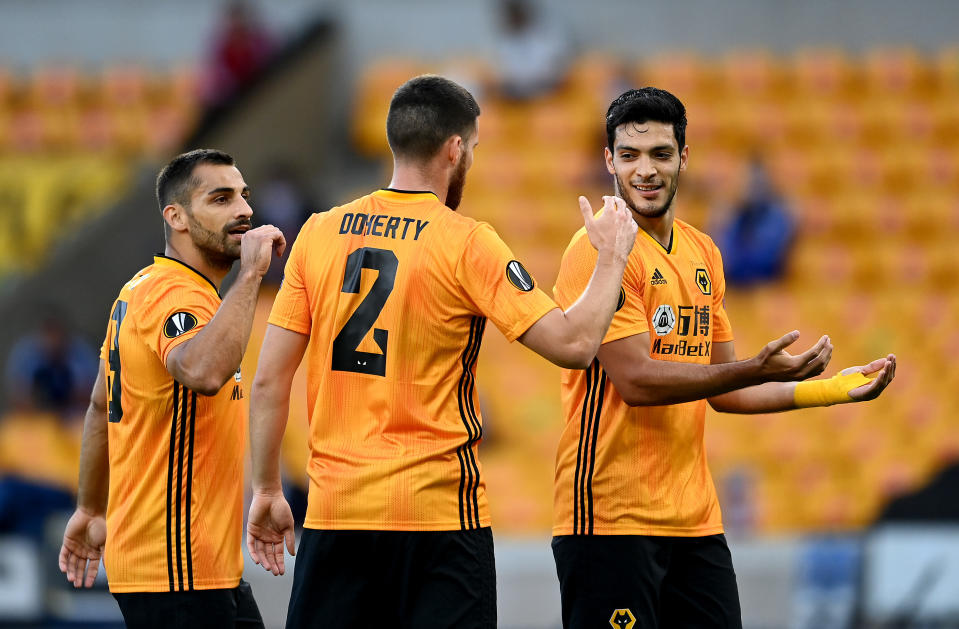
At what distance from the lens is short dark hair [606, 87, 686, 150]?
4.95 meters

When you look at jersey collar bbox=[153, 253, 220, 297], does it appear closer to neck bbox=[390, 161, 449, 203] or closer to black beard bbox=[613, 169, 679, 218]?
neck bbox=[390, 161, 449, 203]

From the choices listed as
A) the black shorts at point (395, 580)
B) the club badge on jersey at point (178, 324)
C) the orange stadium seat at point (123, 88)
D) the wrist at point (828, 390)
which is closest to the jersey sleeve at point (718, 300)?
the wrist at point (828, 390)

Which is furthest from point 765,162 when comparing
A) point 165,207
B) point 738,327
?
point 165,207

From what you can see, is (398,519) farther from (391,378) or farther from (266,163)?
(266,163)

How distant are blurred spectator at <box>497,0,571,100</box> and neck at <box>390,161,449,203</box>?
10.1 meters

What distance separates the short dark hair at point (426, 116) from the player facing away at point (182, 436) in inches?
22.6

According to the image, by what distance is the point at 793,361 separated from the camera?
4.45 meters

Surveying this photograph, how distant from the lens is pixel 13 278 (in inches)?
571

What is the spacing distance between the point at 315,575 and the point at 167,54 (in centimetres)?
1359

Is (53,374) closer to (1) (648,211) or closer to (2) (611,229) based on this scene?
(1) (648,211)

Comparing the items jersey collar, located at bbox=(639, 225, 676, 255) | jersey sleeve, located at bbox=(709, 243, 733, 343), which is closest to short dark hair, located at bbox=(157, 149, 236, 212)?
jersey collar, located at bbox=(639, 225, 676, 255)

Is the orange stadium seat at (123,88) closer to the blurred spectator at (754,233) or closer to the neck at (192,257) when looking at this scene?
the blurred spectator at (754,233)

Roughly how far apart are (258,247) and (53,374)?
742 centimetres

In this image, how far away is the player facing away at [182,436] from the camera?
4.54 m
